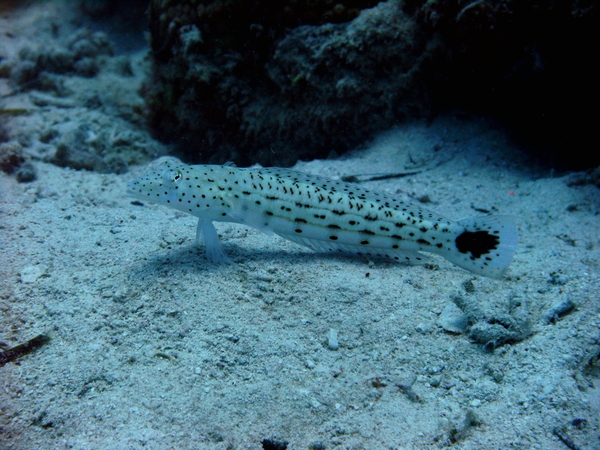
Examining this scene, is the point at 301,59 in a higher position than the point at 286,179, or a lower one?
higher

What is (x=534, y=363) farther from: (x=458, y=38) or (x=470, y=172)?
(x=458, y=38)

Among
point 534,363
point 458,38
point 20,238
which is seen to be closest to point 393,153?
point 458,38

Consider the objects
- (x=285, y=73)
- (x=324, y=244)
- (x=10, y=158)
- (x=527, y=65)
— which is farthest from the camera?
(x=285, y=73)

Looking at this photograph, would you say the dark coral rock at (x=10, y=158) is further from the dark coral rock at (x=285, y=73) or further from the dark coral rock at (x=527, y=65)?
the dark coral rock at (x=527, y=65)

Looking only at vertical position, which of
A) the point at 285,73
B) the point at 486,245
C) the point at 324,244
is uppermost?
the point at 285,73

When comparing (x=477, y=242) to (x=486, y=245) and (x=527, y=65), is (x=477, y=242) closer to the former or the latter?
(x=486, y=245)

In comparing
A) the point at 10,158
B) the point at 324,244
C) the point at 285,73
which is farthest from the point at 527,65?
the point at 10,158

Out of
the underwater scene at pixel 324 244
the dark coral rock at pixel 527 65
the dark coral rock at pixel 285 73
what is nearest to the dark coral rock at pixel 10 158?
the underwater scene at pixel 324 244
